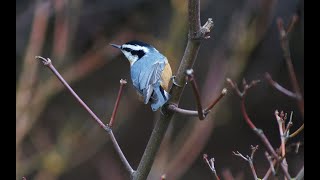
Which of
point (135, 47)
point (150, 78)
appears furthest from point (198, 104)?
point (135, 47)

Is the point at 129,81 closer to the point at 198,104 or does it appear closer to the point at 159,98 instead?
the point at 159,98

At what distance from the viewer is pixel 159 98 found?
5.32ft

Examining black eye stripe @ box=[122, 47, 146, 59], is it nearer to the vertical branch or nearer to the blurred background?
the vertical branch

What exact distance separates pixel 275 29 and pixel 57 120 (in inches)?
70.7

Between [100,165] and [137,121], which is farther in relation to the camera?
[137,121]

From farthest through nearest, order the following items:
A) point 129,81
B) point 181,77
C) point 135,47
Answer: point 129,81 < point 135,47 < point 181,77

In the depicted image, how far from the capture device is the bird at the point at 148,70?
181 centimetres

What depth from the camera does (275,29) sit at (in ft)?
13.5

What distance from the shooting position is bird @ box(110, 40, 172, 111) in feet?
5.93

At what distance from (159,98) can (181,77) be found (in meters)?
0.14

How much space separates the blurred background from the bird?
64 cm
